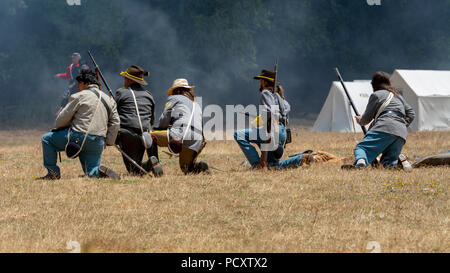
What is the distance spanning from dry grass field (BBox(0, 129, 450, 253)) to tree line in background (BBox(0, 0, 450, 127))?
19326 mm

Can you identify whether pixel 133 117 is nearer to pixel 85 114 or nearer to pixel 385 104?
pixel 85 114

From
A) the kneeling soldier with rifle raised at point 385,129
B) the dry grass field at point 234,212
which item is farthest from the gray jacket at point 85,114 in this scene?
the kneeling soldier with rifle raised at point 385,129

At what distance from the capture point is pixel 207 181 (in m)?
7.11

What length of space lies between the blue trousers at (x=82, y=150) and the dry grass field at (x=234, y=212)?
33 cm

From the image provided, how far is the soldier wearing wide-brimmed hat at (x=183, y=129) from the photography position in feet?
25.4

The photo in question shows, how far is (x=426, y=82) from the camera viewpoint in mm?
19391

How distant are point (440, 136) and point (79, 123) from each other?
10690 mm

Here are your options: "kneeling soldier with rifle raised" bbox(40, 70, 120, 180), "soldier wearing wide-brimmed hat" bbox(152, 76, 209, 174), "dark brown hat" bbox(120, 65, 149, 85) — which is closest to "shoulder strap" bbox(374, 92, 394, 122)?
"soldier wearing wide-brimmed hat" bbox(152, 76, 209, 174)

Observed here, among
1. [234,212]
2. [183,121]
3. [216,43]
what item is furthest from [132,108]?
[216,43]

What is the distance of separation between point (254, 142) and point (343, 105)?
12693mm

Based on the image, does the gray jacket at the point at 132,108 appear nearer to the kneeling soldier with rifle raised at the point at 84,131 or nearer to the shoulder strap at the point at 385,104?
the kneeling soldier with rifle raised at the point at 84,131
